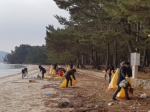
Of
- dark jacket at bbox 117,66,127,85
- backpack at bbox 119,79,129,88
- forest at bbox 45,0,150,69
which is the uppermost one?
forest at bbox 45,0,150,69

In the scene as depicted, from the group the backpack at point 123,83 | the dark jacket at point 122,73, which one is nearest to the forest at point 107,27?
the dark jacket at point 122,73

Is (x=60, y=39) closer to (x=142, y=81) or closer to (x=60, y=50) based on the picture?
(x=60, y=50)

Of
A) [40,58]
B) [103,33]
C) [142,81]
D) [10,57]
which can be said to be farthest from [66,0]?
[10,57]

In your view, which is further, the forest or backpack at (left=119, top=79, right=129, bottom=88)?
the forest

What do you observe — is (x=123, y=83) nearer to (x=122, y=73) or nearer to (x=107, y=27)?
(x=122, y=73)

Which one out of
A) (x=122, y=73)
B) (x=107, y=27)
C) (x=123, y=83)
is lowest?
(x=123, y=83)

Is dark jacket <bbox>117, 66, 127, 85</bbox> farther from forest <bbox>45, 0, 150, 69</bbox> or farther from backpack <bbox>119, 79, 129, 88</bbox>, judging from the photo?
forest <bbox>45, 0, 150, 69</bbox>

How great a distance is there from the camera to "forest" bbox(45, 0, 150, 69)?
11.8m

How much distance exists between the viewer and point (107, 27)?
81.7ft

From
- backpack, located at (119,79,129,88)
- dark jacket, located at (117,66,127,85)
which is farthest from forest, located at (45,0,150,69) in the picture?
Result: backpack, located at (119,79,129,88)

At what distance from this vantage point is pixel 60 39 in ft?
133

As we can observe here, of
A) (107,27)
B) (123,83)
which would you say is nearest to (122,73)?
(123,83)

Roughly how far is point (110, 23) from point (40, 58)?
97840 mm

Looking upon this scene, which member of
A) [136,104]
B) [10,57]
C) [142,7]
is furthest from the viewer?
[10,57]
